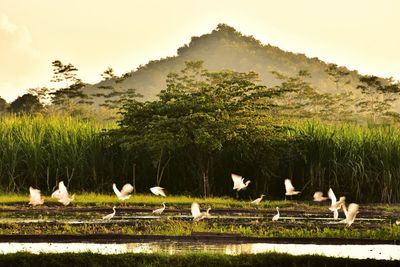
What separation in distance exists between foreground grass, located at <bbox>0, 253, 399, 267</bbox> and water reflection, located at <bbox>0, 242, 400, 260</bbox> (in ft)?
3.24

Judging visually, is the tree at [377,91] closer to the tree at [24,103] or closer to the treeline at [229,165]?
the tree at [24,103]

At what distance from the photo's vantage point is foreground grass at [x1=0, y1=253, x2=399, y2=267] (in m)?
9.34

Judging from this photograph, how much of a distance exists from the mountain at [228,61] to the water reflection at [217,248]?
79397 millimetres

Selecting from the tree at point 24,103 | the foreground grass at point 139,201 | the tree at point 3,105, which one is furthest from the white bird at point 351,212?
the tree at point 3,105

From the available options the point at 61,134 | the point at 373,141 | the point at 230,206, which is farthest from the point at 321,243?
the point at 61,134

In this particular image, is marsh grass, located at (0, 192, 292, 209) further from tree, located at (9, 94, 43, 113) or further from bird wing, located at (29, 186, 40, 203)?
tree, located at (9, 94, 43, 113)

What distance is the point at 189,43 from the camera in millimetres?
100188

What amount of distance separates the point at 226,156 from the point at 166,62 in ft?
246

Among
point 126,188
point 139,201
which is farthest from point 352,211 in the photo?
point 139,201

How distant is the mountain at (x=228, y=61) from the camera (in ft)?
306

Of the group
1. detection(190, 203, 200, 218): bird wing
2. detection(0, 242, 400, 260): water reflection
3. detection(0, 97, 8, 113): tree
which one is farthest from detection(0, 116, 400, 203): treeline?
detection(0, 97, 8, 113): tree

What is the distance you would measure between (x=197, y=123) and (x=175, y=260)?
10.6 m

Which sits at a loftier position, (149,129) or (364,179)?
(149,129)

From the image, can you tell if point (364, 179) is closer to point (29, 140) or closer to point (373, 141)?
point (373, 141)
